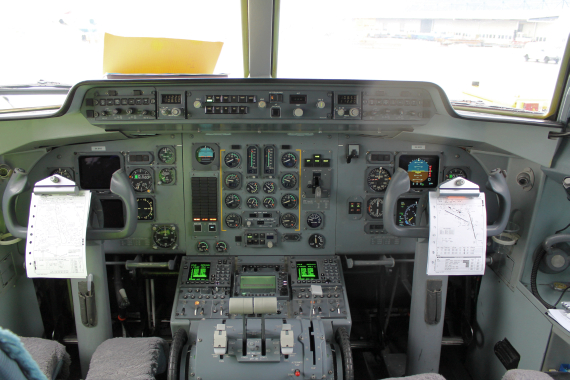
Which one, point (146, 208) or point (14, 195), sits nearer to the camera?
point (14, 195)

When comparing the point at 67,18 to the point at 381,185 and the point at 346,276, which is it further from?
the point at 346,276

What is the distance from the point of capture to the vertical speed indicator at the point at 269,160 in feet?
8.92

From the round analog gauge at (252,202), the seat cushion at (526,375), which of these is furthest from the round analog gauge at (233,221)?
the seat cushion at (526,375)

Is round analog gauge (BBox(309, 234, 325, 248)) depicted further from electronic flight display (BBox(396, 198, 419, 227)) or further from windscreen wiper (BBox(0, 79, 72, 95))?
windscreen wiper (BBox(0, 79, 72, 95))

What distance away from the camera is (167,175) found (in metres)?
2.75

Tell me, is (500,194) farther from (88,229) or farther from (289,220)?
(88,229)

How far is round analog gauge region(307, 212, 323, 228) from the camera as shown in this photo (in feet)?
9.34

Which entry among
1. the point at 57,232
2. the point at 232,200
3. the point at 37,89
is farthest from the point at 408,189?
the point at 37,89

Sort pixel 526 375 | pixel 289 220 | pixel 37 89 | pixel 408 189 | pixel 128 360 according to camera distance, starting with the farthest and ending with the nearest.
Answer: pixel 289 220, pixel 37 89, pixel 128 360, pixel 408 189, pixel 526 375

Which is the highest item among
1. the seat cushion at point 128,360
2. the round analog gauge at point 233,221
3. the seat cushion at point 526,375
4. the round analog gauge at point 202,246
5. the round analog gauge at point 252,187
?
the round analog gauge at point 252,187

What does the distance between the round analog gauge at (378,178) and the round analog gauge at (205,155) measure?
1075 millimetres

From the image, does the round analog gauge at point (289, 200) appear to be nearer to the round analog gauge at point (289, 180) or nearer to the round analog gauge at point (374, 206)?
the round analog gauge at point (289, 180)

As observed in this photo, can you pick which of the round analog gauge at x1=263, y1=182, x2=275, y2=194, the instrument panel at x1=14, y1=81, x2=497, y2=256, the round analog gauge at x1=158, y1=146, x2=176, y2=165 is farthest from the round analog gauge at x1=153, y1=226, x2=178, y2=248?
the round analog gauge at x1=263, y1=182, x2=275, y2=194

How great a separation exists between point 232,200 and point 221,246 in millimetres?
353
